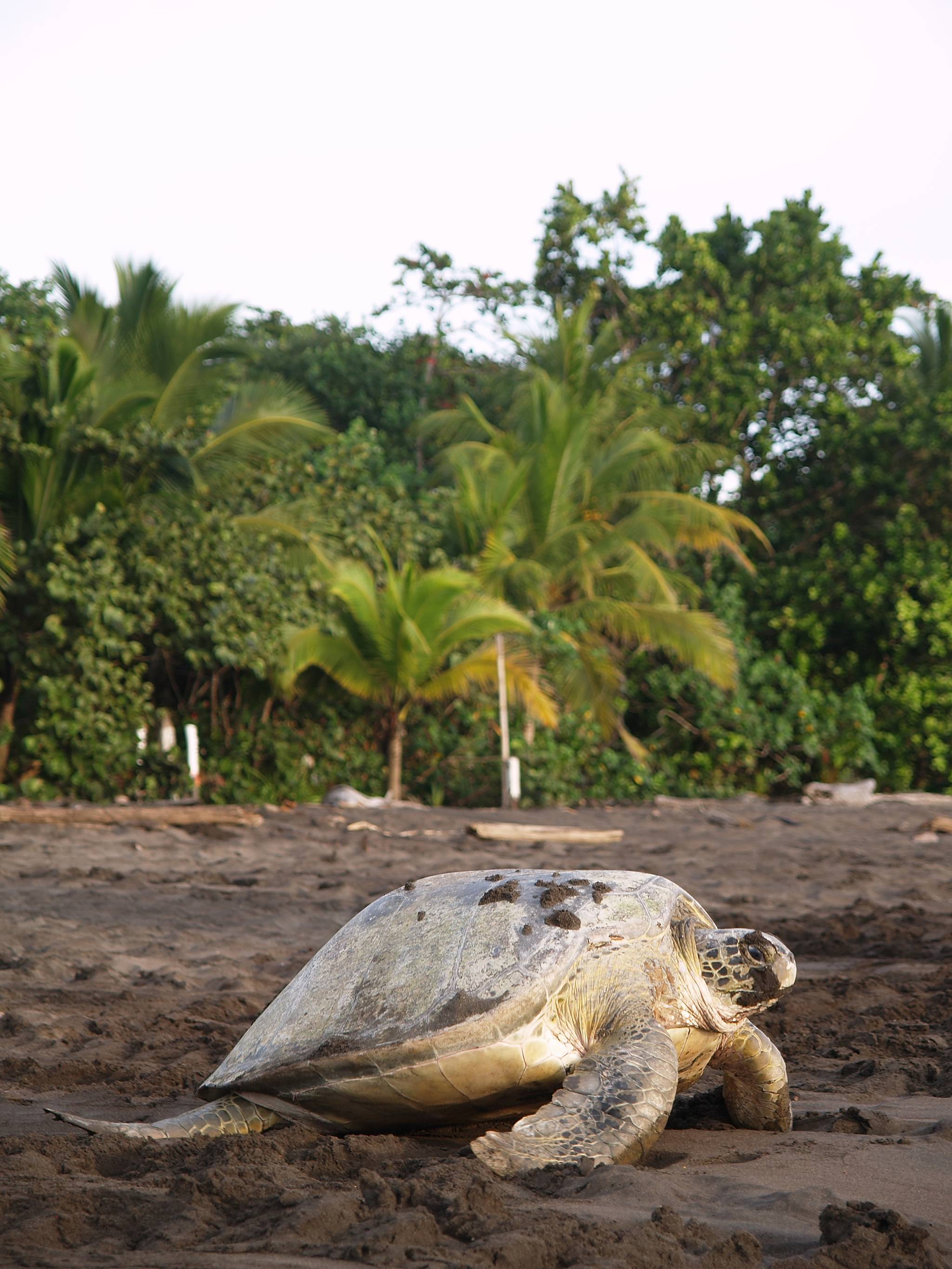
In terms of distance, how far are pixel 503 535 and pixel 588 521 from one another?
1802 mm

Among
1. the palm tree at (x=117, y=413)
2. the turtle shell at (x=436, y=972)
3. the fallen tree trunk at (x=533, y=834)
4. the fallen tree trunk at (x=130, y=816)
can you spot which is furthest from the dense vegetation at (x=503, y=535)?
the turtle shell at (x=436, y=972)

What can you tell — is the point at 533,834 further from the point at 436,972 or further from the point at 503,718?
the point at 436,972

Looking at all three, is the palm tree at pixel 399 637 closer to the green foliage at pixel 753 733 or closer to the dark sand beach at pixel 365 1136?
the green foliage at pixel 753 733

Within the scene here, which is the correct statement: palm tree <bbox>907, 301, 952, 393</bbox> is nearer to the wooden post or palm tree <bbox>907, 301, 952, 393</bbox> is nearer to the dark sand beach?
the wooden post

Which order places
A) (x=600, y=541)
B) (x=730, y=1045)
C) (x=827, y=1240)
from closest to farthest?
(x=827, y=1240), (x=730, y=1045), (x=600, y=541)

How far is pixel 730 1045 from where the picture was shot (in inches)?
102

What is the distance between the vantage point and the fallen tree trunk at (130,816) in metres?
7.52

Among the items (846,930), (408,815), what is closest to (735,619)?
(408,815)

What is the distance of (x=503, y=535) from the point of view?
1397 centimetres

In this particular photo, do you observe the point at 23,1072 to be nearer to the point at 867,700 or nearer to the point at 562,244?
the point at 867,700

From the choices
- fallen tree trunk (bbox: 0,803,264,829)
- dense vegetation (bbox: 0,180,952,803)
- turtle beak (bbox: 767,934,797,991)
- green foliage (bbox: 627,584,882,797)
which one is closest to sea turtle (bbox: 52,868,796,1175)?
turtle beak (bbox: 767,934,797,991)

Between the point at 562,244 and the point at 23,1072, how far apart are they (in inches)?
749

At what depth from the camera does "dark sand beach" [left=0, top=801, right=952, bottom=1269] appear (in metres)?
1.67

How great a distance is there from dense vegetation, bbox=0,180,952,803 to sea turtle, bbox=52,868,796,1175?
8.04m
